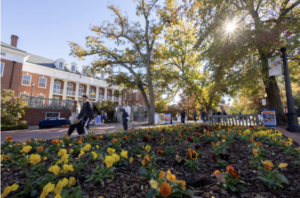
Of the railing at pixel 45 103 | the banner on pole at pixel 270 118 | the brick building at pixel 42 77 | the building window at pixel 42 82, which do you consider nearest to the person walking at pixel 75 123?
the banner on pole at pixel 270 118

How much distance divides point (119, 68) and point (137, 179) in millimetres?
14914

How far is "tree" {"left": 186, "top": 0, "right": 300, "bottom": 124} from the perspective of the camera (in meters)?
6.40

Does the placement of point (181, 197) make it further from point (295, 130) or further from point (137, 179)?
point (295, 130)

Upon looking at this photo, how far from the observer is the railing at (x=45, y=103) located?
1536 cm

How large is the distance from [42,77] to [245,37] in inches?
1302

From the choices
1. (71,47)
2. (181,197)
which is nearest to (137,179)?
(181,197)

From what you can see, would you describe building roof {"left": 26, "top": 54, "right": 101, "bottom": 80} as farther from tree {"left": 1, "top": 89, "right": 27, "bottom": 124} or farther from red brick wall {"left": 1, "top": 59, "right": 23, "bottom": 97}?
tree {"left": 1, "top": 89, "right": 27, "bottom": 124}

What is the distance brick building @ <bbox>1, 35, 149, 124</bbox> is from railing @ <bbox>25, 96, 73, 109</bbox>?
110 inches

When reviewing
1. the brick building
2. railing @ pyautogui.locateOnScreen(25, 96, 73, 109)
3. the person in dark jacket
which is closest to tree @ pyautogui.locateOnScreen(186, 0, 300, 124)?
the person in dark jacket

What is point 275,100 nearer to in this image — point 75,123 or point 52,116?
point 75,123

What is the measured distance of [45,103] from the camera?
16.6 meters

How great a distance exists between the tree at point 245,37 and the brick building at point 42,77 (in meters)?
12.4

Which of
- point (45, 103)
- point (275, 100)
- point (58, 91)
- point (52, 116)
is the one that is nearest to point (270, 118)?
point (275, 100)

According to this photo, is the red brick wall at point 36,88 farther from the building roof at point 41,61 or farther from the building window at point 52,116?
the building window at point 52,116
